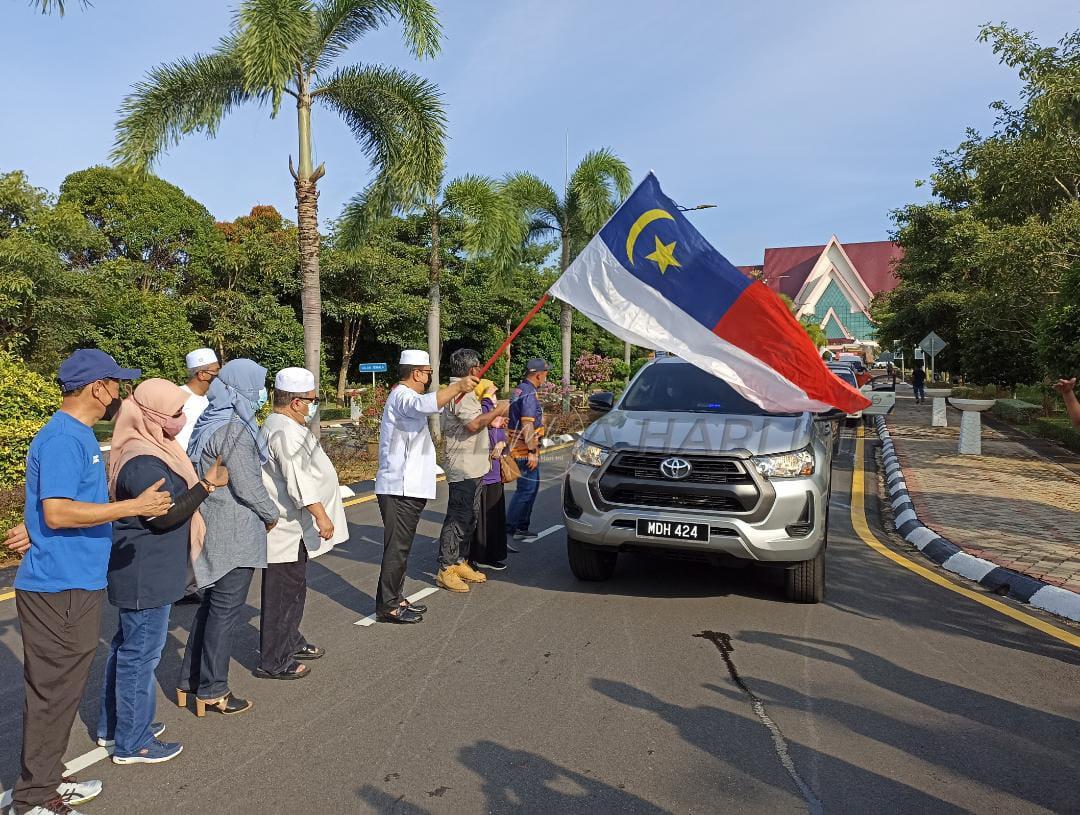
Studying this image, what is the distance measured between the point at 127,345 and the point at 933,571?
24.4 meters

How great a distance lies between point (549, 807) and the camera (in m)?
3.23

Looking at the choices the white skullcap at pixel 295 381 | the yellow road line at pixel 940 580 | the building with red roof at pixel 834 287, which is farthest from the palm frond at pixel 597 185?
the building with red roof at pixel 834 287

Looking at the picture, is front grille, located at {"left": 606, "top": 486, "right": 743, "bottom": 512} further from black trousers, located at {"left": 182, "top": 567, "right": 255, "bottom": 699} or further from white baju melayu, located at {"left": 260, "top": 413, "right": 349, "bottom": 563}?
black trousers, located at {"left": 182, "top": 567, "right": 255, "bottom": 699}

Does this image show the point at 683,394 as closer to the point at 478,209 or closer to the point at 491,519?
the point at 491,519

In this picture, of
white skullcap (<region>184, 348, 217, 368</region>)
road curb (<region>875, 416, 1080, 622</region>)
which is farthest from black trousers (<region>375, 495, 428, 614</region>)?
road curb (<region>875, 416, 1080, 622</region>)

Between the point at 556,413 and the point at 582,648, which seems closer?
the point at 582,648

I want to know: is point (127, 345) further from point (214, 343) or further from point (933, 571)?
point (933, 571)

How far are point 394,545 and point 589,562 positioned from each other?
163cm

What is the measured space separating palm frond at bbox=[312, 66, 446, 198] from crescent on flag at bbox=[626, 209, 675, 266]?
878 centimetres

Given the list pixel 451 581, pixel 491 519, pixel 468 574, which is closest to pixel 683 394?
pixel 491 519

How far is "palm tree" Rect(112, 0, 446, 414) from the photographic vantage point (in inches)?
470

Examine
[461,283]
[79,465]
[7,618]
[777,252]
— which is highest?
[777,252]

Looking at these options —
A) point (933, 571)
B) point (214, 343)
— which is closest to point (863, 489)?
point (933, 571)

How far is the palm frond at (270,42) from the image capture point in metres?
11.8
